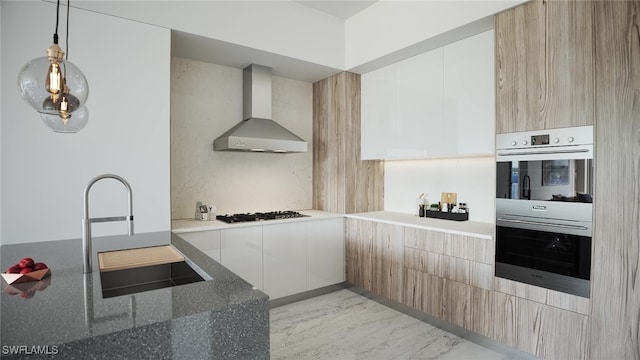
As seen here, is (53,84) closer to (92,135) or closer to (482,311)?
(92,135)

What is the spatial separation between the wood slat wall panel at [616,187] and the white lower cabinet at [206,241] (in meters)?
2.53

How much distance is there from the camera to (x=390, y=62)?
3.24 metres

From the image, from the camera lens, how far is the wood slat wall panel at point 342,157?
3523mm

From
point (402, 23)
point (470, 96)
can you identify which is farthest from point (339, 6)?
point (470, 96)

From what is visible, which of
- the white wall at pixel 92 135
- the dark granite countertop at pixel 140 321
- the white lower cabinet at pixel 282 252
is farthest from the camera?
the white lower cabinet at pixel 282 252

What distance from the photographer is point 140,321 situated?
2.90ft

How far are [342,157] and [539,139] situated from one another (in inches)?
72.8

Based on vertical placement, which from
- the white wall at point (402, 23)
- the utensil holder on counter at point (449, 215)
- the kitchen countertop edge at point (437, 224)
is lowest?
the kitchen countertop edge at point (437, 224)

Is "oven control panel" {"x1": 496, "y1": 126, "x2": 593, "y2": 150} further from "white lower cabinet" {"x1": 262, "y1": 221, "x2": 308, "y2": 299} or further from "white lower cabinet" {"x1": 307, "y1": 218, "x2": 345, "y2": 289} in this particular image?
"white lower cabinet" {"x1": 262, "y1": 221, "x2": 308, "y2": 299}

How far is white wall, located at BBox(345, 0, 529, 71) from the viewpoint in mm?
2377

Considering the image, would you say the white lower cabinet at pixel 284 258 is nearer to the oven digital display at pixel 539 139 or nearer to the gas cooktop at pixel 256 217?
the gas cooktop at pixel 256 217

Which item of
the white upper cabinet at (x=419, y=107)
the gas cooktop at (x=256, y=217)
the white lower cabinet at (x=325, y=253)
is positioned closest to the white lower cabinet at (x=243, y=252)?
the gas cooktop at (x=256, y=217)

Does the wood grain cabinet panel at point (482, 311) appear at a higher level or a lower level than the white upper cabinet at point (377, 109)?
lower

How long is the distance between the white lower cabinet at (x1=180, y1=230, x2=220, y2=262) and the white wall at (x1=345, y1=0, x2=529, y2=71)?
6.94ft
